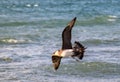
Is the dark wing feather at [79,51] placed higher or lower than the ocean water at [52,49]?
higher

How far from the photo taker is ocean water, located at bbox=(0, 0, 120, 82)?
10031mm

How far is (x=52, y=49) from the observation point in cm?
1273

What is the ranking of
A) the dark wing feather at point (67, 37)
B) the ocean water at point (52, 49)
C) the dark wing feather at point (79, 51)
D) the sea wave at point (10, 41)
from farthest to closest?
the sea wave at point (10, 41) < the ocean water at point (52, 49) < the dark wing feather at point (67, 37) < the dark wing feather at point (79, 51)

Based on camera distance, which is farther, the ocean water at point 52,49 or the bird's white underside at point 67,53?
the ocean water at point 52,49

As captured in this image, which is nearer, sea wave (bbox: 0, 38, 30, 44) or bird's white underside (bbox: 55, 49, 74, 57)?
bird's white underside (bbox: 55, 49, 74, 57)

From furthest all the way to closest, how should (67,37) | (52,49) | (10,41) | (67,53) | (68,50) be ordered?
1. (10,41)
2. (52,49)
3. (67,37)
4. (68,50)
5. (67,53)

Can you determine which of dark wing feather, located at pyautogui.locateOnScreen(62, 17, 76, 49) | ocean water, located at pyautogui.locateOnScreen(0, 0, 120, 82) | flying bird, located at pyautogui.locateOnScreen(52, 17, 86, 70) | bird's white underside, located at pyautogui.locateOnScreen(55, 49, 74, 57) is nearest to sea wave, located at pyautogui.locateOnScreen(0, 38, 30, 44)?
ocean water, located at pyautogui.locateOnScreen(0, 0, 120, 82)

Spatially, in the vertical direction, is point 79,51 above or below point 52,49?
above

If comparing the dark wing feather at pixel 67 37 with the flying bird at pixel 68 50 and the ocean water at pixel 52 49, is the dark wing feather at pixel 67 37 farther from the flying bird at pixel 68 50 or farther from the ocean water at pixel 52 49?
the ocean water at pixel 52 49

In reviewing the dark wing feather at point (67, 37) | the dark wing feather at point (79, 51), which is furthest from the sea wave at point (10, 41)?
the dark wing feather at point (79, 51)

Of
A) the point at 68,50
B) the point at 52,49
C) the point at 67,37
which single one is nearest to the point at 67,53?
the point at 68,50

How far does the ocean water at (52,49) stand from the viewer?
1003 cm

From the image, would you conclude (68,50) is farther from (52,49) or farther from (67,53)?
(52,49)

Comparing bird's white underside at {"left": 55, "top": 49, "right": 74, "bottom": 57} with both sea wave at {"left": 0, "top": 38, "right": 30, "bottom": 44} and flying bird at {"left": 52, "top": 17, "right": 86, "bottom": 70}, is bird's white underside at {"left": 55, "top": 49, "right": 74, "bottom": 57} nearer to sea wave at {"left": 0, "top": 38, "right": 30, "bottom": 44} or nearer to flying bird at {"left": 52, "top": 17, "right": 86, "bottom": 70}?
flying bird at {"left": 52, "top": 17, "right": 86, "bottom": 70}
